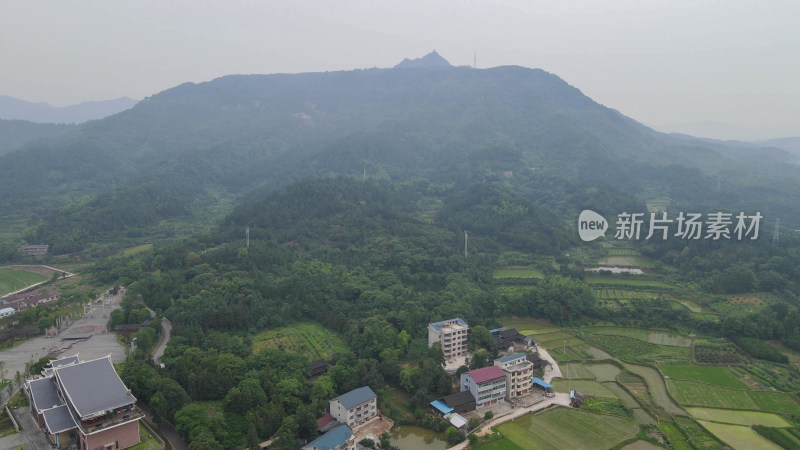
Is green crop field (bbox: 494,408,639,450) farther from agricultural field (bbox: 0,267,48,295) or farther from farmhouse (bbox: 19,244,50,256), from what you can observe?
farmhouse (bbox: 19,244,50,256)

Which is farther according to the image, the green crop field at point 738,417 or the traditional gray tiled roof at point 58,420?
the green crop field at point 738,417

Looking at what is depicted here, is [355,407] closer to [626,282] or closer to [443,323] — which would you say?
[443,323]

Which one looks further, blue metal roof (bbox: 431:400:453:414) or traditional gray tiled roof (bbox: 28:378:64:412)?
blue metal roof (bbox: 431:400:453:414)

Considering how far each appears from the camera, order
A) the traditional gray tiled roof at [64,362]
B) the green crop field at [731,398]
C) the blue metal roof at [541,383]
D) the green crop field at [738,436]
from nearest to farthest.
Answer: the green crop field at [738,436], the traditional gray tiled roof at [64,362], the green crop field at [731,398], the blue metal roof at [541,383]

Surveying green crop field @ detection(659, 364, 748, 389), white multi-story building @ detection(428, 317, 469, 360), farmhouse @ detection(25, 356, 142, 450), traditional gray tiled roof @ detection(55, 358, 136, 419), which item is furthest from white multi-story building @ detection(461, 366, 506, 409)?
traditional gray tiled roof @ detection(55, 358, 136, 419)

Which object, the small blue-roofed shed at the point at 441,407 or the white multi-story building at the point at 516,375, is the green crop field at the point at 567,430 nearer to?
the white multi-story building at the point at 516,375

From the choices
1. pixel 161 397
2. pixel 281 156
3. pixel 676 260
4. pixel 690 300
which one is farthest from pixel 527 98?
pixel 161 397

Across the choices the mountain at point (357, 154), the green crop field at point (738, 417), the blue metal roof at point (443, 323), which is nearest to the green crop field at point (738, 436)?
the green crop field at point (738, 417)
